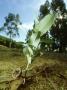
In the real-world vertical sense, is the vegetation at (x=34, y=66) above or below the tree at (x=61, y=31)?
below

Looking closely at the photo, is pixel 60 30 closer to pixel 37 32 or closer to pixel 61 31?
pixel 61 31

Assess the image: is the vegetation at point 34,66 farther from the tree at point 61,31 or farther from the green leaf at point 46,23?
the tree at point 61,31

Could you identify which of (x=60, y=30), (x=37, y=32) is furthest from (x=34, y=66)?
(x=60, y=30)

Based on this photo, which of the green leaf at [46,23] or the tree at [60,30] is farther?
the tree at [60,30]

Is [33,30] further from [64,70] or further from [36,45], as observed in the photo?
[64,70]

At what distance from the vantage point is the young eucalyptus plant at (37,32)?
49.8 inches

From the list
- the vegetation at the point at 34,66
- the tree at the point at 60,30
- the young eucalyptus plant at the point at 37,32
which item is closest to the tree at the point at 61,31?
the tree at the point at 60,30

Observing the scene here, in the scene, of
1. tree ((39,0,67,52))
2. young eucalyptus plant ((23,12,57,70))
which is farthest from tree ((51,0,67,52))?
young eucalyptus plant ((23,12,57,70))

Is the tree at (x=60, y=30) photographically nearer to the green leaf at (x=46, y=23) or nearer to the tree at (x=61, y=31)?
the tree at (x=61, y=31)

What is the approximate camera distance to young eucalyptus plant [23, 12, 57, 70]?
4.15ft

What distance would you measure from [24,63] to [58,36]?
48.6 feet

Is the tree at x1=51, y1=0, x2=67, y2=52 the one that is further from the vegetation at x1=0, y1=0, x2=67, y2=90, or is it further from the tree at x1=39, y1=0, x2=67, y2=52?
the vegetation at x1=0, y1=0, x2=67, y2=90

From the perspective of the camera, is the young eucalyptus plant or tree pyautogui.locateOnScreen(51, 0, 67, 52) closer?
the young eucalyptus plant

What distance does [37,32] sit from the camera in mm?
1401
